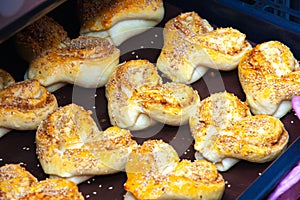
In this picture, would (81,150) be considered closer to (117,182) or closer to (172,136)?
(117,182)

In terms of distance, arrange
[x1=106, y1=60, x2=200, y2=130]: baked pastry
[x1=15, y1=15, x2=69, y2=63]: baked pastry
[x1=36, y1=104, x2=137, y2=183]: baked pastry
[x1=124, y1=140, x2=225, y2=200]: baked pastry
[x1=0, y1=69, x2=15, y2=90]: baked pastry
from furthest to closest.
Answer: [x1=15, y1=15, x2=69, y2=63]: baked pastry
[x1=0, y1=69, x2=15, y2=90]: baked pastry
[x1=106, y1=60, x2=200, y2=130]: baked pastry
[x1=36, y1=104, x2=137, y2=183]: baked pastry
[x1=124, y1=140, x2=225, y2=200]: baked pastry

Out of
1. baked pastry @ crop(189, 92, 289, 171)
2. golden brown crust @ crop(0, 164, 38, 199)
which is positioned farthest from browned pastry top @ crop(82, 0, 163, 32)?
golden brown crust @ crop(0, 164, 38, 199)

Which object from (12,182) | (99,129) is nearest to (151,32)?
(99,129)

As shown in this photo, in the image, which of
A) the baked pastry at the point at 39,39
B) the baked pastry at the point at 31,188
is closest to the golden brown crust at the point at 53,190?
the baked pastry at the point at 31,188

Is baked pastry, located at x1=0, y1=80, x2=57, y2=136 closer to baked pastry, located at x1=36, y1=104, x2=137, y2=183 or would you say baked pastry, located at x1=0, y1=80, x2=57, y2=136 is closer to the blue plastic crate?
baked pastry, located at x1=36, y1=104, x2=137, y2=183

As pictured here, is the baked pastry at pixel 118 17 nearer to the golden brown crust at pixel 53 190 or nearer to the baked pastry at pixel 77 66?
the baked pastry at pixel 77 66

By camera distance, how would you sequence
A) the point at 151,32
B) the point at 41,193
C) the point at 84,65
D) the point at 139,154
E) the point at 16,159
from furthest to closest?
the point at 151,32, the point at 84,65, the point at 16,159, the point at 139,154, the point at 41,193
